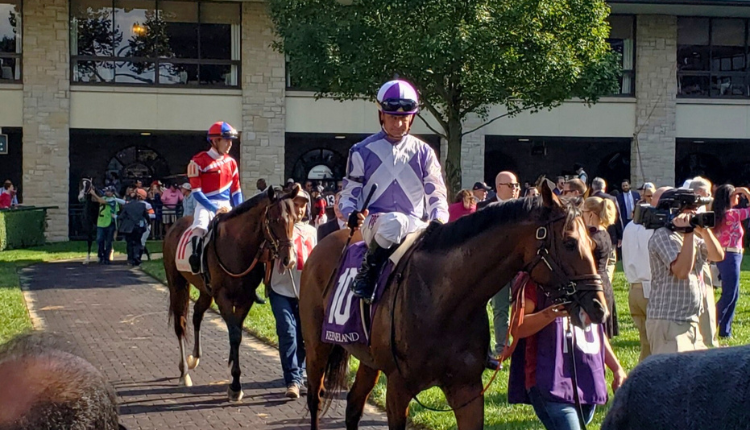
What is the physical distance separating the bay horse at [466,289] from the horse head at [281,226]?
9.88ft

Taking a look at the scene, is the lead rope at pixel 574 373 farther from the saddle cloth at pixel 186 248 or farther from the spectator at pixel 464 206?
the spectator at pixel 464 206

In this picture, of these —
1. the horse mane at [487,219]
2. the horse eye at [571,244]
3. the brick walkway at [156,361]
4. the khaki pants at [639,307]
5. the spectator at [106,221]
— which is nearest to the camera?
the horse eye at [571,244]

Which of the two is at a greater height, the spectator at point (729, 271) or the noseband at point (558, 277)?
the noseband at point (558, 277)

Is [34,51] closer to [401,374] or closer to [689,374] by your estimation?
[401,374]

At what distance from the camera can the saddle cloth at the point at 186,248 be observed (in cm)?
909

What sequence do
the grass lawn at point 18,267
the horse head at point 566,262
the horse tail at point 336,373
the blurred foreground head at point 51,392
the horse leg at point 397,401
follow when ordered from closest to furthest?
the blurred foreground head at point 51,392 → the horse head at point 566,262 → the horse leg at point 397,401 → the horse tail at point 336,373 → the grass lawn at point 18,267

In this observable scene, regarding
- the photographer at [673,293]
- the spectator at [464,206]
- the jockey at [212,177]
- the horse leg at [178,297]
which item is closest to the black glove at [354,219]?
the photographer at [673,293]

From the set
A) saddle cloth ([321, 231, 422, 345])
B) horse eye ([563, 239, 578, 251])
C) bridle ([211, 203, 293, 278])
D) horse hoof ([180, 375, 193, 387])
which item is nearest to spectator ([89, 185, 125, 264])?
horse hoof ([180, 375, 193, 387])

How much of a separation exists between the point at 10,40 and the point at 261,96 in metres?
7.74

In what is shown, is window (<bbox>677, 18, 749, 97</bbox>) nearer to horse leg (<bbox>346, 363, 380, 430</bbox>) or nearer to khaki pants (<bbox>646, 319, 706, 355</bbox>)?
khaki pants (<bbox>646, 319, 706, 355</bbox>)

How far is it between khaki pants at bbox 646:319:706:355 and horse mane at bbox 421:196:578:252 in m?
1.80

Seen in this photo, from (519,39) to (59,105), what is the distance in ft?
49.7

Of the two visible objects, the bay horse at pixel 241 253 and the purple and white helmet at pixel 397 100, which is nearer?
the purple and white helmet at pixel 397 100

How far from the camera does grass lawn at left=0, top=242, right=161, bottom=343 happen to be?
39.4 ft
